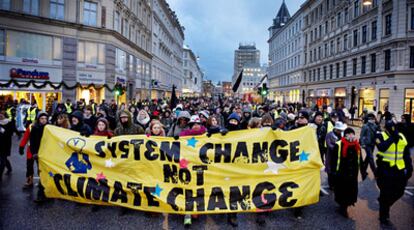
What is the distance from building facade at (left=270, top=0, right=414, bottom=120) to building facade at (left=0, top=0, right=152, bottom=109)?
87.4 ft

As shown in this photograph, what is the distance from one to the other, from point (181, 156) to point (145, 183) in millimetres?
824

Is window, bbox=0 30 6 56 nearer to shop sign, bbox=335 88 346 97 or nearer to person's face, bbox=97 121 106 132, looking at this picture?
person's face, bbox=97 121 106 132

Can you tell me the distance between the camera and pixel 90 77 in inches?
1038

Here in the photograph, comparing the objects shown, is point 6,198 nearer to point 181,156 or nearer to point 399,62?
point 181,156

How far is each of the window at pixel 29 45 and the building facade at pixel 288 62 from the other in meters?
42.3

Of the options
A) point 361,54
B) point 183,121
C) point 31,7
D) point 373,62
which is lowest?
point 183,121

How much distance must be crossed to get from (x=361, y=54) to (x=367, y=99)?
5416 mm

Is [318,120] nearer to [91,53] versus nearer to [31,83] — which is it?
[31,83]

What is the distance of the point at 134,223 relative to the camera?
516cm

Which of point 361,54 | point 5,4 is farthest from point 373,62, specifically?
point 5,4

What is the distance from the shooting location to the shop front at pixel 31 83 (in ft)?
69.6

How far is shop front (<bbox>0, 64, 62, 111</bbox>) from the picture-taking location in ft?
69.6

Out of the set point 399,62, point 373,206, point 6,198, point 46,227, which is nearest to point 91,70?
point 6,198

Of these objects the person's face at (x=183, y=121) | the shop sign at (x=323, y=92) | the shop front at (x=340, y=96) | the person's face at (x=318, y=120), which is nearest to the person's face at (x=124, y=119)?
the person's face at (x=183, y=121)
